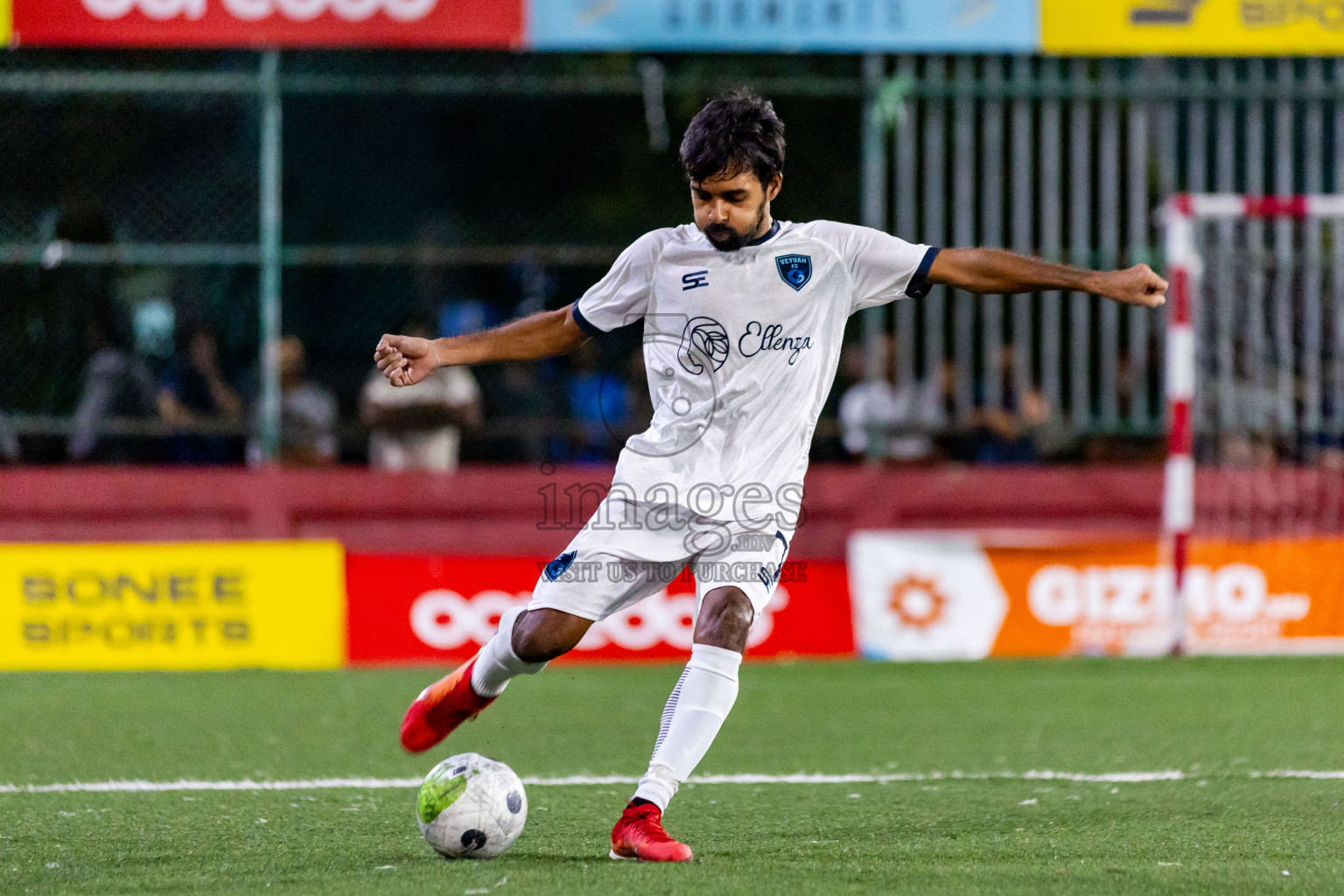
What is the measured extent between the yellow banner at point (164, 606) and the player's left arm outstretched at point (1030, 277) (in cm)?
621

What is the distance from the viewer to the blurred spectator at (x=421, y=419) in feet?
36.7

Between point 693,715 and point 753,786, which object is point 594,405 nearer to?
point 753,786

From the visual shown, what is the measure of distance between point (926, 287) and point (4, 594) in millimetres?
6938

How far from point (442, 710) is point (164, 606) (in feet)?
18.0

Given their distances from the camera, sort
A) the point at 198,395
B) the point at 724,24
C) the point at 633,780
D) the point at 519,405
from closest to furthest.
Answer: the point at 633,780, the point at 724,24, the point at 198,395, the point at 519,405

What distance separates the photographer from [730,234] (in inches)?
190

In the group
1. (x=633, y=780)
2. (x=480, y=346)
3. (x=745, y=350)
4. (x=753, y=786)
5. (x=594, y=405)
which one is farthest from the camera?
(x=594, y=405)

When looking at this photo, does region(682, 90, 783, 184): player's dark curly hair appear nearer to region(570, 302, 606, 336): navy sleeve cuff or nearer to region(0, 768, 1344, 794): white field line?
region(570, 302, 606, 336): navy sleeve cuff

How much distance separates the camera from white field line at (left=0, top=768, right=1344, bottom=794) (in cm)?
610

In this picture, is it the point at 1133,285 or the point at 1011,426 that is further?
the point at 1011,426

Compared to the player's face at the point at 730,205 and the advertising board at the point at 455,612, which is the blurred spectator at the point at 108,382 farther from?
the player's face at the point at 730,205

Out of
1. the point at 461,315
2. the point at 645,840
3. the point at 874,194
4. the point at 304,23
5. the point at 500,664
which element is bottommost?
the point at 645,840

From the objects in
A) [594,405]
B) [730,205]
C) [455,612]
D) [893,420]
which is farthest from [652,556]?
[594,405]

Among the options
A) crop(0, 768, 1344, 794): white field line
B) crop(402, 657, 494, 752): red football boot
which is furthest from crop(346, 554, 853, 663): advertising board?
crop(402, 657, 494, 752): red football boot
